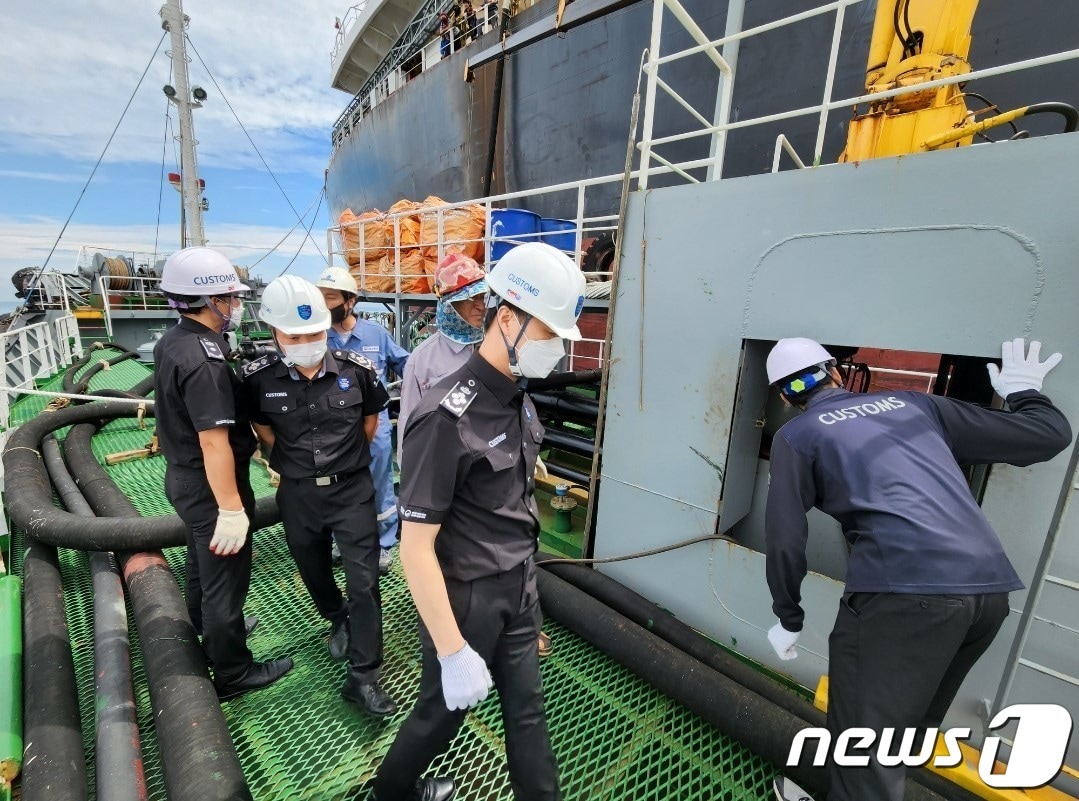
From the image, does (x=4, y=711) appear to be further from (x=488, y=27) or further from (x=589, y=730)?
(x=488, y=27)

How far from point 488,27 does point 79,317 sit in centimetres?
1295

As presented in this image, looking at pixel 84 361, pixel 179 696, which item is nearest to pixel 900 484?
pixel 179 696

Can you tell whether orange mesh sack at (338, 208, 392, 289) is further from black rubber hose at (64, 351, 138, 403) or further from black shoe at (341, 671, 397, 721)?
black shoe at (341, 671, 397, 721)

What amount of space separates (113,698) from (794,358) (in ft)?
10.8

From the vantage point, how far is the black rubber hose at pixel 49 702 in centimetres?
177

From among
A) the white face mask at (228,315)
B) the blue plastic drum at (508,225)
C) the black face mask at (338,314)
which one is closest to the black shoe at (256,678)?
the white face mask at (228,315)

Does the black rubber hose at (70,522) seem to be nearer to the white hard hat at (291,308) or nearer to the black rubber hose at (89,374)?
the white hard hat at (291,308)

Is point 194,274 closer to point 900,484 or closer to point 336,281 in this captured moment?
point 336,281

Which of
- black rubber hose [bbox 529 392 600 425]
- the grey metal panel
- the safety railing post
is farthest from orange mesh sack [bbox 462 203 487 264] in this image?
the grey metal panel

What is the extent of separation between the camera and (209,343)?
219cm

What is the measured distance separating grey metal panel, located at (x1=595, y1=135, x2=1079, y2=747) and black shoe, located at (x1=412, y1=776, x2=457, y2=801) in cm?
161

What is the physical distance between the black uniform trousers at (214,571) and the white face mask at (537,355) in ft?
5.80

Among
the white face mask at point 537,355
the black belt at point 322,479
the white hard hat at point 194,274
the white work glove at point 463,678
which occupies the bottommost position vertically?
the white work glove at point 463,678

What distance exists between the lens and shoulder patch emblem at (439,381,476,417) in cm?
142
